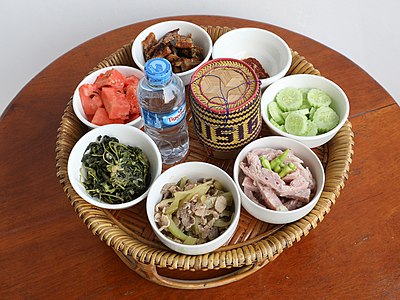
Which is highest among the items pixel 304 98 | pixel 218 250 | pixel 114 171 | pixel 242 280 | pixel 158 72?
pixel 158 72

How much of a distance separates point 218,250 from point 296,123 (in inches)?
17.3

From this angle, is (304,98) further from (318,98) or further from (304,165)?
(304,165)

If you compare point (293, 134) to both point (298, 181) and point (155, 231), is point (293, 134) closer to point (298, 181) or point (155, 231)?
point (298, 181)

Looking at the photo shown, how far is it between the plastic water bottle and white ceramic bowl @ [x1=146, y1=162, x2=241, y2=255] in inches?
5.1

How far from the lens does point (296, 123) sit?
55.1 inches

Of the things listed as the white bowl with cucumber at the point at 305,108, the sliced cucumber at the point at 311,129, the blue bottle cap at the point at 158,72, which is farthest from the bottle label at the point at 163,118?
the sliced cucumber at the point at 311,129

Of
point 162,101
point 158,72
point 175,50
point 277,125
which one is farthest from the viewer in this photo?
point 175,50

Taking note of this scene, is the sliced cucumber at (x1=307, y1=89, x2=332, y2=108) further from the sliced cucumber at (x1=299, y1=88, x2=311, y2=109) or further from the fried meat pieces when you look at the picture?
the fried meat pieces

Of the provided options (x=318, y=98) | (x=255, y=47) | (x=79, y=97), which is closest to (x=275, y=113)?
(x=318, y=98)

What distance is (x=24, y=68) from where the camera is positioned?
2.56 m

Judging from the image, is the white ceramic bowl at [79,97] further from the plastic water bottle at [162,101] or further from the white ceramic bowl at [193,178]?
the white ceramic bowl at [193,178]

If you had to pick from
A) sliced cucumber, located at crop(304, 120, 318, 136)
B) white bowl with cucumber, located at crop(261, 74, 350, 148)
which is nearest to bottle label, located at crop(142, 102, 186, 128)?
white bowl with cucumber, located at crop(261, 74, 350, 148)

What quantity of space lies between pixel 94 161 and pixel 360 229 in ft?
2.64

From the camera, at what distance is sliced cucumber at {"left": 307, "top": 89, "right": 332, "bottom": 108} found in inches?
57.5
